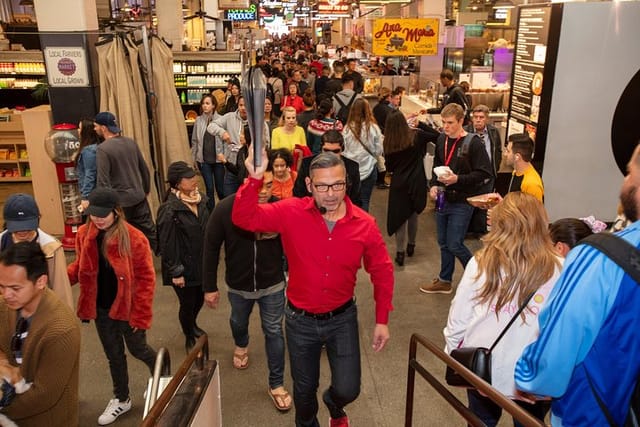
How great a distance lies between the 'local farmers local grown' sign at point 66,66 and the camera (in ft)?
22.5

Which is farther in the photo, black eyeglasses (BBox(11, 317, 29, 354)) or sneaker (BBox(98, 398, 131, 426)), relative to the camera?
sneaker (BBox(98, 398, 131, 426))

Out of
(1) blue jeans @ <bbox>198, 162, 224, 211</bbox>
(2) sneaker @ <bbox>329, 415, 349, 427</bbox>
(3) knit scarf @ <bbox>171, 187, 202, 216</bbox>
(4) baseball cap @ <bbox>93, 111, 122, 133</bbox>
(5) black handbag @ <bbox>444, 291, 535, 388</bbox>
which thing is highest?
(4) baseball cap @ <bbox>93, 111, 122, 133</bbox>

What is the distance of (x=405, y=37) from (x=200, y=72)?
13.9ft

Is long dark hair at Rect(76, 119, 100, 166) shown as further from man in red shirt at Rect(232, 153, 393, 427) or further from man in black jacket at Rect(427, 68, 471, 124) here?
man in black jacket at Rect(427, 68, 471, 124)

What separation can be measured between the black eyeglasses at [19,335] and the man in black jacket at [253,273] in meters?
1.25

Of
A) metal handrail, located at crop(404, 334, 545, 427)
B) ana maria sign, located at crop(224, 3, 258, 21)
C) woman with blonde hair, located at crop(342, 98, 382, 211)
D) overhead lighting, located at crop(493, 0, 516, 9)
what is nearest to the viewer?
metal handrail, located at crop(404, 334, 545, 427)

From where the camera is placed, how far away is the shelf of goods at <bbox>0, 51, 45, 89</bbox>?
11.2 meters

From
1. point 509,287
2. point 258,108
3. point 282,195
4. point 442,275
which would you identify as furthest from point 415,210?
point 258,108

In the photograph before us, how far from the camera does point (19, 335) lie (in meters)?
2.78

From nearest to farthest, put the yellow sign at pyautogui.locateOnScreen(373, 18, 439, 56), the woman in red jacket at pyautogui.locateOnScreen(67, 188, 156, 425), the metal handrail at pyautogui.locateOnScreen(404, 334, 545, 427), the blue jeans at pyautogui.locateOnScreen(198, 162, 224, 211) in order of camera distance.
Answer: the metal handrail at pyautogui.locateOnScreen(404, 334, 545, 427), the woman in red jacket at pyautogui.locateOnScreen(67, 188, 156, 425), the blue jeans at pyautogui.locateOnScreen(198, 162, 224, 211), the yellow sign at pyautogui.locateOnScreen(373, 18, 439, 56)

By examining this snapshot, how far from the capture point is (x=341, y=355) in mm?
3148

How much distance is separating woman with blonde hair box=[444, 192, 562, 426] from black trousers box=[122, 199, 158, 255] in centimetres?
394

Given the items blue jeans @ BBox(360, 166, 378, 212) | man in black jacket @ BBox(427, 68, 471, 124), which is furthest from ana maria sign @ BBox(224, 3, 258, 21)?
blue jeans @ BBox(360, 166, 378, 212)

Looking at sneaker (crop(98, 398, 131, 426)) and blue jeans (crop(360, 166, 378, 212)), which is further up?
blue jeans (crop(360, 166, 378, 212))
